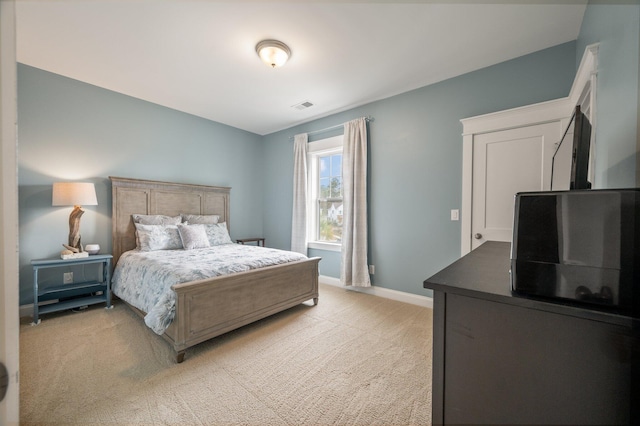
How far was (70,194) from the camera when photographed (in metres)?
2.68

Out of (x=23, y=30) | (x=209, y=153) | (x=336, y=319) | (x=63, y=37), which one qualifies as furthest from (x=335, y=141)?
(x=23, y=30)

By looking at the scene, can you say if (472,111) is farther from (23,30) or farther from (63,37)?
(23,30)

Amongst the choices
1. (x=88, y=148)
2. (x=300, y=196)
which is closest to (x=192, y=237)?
(x=88, y=148)

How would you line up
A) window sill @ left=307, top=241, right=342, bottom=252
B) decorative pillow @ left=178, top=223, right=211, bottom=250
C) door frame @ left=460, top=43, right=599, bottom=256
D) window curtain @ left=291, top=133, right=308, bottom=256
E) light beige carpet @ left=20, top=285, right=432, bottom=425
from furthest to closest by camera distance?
window curtain @ left=291, top=133, right=308, bottom=256 → window sill @ left=307, top=241, right=342, bottom=252 → decorative pillow @ left=178, top=223, right=211, bottom=250 → door frame @ left=460, top=43, right=599, bottom=256 → light beige carpet @ left=20, top=285, right=432, bottom=425

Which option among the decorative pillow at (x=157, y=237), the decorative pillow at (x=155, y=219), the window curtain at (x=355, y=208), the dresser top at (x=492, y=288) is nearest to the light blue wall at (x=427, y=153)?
the window curtain at (x=355, y=208)

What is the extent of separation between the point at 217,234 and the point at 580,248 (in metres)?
3.95

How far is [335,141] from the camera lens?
393 cm

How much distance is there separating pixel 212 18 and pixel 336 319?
3.01 m

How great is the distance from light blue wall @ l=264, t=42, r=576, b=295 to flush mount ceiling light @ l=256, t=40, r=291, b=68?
1.55 m

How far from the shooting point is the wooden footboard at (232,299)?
6.44 ft

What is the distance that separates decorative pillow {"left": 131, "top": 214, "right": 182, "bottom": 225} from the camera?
3367 mm

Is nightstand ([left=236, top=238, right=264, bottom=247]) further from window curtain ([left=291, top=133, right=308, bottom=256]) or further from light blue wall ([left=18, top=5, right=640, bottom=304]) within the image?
light blue wall ([left=18, top=5, right=640, bottom=304])

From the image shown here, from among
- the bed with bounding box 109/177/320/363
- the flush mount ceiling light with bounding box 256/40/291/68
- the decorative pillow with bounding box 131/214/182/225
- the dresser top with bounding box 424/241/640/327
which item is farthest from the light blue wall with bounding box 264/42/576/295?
the decorative pillow with bounding box 131/214/182/225

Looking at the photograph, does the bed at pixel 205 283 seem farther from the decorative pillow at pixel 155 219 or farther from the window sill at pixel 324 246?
the window sill at pixel 324 246
